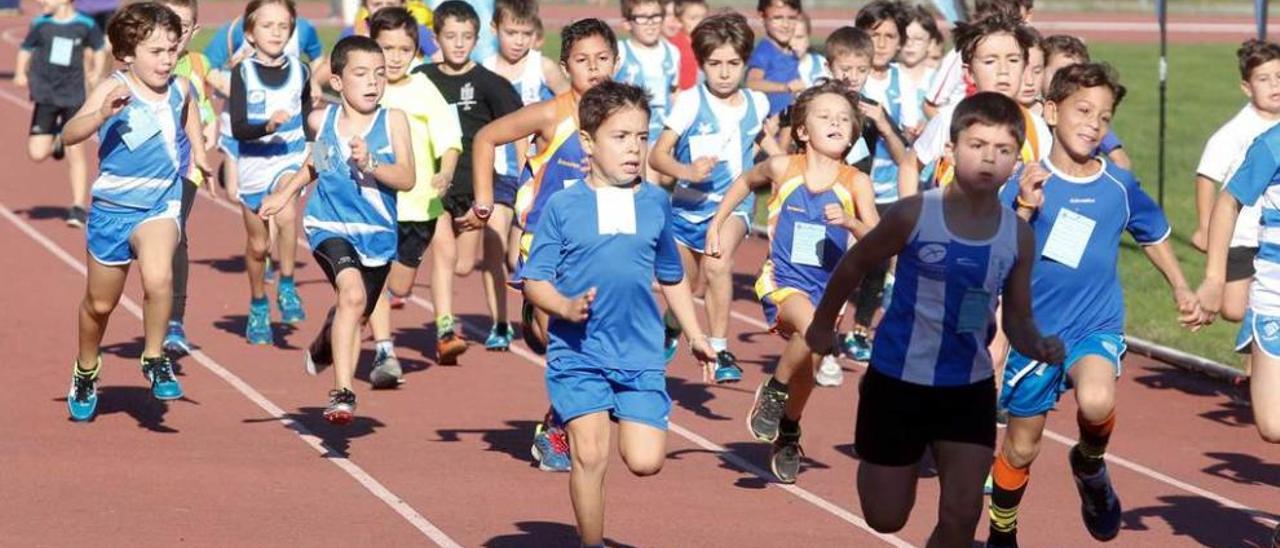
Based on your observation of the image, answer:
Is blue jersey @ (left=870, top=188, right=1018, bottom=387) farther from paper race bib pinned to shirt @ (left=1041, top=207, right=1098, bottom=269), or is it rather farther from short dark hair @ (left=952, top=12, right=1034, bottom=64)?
short dark hair @ (left=952, top=12, right=1034, bottom=64)

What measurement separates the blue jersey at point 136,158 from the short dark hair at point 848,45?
4.05m

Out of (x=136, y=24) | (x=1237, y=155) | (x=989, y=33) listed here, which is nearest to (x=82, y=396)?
(x=136, y=24)

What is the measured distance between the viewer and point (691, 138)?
12.4 m

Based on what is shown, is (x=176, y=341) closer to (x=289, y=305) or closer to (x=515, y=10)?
(x=289, y=305)

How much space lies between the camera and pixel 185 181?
40.7ft

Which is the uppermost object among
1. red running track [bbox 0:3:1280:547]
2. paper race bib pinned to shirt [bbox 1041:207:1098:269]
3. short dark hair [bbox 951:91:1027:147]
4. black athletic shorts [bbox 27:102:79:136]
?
short dark hair [bbox 951:91:1027:147]

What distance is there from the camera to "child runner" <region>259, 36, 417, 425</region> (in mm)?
10812

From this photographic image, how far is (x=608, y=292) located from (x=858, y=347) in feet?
18.8

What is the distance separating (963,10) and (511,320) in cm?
362

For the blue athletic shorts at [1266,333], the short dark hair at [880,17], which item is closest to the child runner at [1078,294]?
the blue athletic shorts at [1266,333]

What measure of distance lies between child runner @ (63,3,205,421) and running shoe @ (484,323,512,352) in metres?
3.10

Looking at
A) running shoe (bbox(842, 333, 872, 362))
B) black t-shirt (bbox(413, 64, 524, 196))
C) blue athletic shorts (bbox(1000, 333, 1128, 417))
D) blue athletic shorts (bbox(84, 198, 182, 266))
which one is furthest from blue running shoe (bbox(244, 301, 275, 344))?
blue athletic shorts (bbox(1000, 333, 1128, 417))

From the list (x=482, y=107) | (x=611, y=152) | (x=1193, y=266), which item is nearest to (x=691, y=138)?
(x=482, y=107)

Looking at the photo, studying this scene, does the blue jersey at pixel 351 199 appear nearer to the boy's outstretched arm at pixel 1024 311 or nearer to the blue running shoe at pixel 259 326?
the blue running shoe at pixel 259 326
